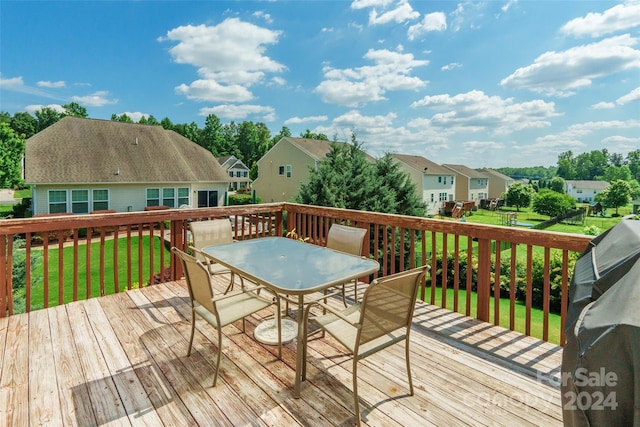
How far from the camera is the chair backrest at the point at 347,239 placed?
3338 millimetres

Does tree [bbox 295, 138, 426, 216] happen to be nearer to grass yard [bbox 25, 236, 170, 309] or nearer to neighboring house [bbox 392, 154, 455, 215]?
grass yard [bbox 25, 236, 170, 309]

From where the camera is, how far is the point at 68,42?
17.3m

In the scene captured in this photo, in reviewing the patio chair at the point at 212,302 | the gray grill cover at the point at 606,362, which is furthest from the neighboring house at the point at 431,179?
the gray grill cover at the point at 606,362

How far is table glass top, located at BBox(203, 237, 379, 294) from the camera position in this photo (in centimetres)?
223

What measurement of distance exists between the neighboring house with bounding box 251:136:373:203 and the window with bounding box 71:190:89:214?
11.0m

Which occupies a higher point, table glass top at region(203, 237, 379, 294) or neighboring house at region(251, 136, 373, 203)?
neighboring house at region(251, 136, 373, 203)

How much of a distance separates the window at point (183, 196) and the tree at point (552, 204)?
111ft

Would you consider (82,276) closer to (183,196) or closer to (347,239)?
(347,239)

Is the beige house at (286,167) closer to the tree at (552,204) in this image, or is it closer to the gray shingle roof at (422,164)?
the gray shingle roof at (422,164)

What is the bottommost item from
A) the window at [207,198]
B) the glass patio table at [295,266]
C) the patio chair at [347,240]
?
the glass patio table at [295,266]

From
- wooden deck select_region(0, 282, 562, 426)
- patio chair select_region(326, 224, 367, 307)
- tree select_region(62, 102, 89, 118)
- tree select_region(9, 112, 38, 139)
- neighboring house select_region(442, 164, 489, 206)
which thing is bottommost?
Result: wooden deck select_region(0, 282, 562, 426)

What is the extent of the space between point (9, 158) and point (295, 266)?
28.5m

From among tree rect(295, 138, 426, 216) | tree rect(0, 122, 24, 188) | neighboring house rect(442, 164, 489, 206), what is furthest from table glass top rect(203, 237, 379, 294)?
neighboring house rect(442, 164, 489, 206)

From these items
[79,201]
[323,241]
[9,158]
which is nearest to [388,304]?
[323,241]
